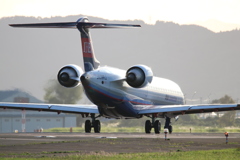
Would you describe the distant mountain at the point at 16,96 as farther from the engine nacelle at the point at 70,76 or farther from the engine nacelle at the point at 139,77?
the engine nacelle at the point at 139,77

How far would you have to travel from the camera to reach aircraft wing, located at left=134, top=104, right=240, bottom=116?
45.5 m

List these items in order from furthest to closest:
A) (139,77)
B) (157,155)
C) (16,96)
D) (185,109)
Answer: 1. (16,96)
2. (185,109)
3. (139,77)
4. (157,155)

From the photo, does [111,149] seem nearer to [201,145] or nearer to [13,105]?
[201,145]

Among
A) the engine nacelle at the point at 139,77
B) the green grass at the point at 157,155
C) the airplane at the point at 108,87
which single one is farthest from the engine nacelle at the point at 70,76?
the green grass at the point at 157,155

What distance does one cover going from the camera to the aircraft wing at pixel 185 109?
45.5 metres

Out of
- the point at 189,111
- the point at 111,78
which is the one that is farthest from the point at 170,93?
the point at 111,78

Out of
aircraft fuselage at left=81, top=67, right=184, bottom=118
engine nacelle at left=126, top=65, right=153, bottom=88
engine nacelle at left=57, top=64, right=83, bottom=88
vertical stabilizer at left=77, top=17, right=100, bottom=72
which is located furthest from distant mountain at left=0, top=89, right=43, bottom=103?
engine nacelle at left=126, top=65, right=153, bottom=88

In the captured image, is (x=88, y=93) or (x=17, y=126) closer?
(x=88, y=93)

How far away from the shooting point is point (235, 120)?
7956 cm

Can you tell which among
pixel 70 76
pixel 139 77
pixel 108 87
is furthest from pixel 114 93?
pixel 70 76

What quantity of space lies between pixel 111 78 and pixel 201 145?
52.2 ft

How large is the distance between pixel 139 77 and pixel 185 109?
4.90 meters

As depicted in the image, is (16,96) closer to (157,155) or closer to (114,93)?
(114,93)

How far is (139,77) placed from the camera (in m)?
45.5
